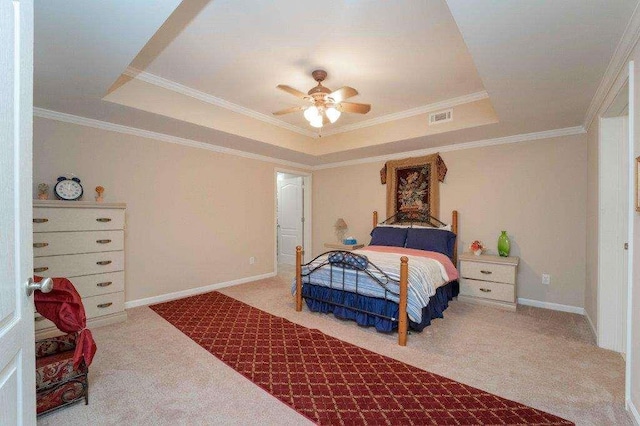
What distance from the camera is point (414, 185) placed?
4.97 m

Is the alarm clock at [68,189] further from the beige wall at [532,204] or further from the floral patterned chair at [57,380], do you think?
the beige wall at [532,204]

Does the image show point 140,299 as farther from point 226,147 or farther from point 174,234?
point 226,147

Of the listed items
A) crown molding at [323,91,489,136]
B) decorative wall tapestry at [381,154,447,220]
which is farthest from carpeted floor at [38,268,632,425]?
crown molding at [323,91,489,136]

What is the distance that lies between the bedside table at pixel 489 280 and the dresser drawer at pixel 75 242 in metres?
4.45

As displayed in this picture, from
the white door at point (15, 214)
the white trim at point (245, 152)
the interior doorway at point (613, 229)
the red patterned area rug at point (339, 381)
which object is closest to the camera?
the white door at point (15, 214)

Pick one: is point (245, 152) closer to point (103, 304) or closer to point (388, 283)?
point (103, 304)

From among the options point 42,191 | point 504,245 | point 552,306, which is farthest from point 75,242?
point 552,306

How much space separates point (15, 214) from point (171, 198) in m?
3.63

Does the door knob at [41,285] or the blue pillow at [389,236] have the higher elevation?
the door knob at [41,285]

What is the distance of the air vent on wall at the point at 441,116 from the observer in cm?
396

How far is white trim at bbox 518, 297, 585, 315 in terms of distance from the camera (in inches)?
146

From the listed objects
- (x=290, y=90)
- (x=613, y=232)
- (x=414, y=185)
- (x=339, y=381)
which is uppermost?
(x=290, y=90)

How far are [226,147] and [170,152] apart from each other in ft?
2.92

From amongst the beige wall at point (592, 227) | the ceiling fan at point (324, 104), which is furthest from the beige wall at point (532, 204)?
the ceiling fan at point (324, 104)
